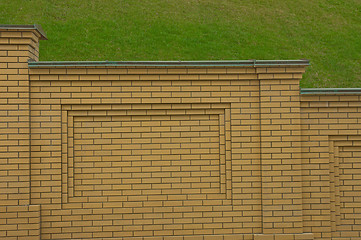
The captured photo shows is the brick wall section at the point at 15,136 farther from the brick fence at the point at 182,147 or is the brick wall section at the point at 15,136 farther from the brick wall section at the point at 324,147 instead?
the brick wall section at the point at 324,147

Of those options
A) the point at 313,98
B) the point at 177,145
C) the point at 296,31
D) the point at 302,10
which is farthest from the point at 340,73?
the point at 177,145

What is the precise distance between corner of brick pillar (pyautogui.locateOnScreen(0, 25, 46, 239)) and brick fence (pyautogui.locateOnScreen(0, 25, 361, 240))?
3cm

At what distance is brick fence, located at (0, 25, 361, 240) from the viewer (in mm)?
4371

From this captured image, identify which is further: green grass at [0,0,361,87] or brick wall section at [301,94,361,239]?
green grass at [0,0,361,87]

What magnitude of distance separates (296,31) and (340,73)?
370cm

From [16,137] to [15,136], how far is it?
17mm

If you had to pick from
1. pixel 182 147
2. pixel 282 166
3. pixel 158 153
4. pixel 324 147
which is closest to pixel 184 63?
pixel 182 147

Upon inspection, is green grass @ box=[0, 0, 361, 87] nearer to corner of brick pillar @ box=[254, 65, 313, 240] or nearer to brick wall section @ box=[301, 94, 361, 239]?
brick wall section @ box=[301, 94, 361, 239]

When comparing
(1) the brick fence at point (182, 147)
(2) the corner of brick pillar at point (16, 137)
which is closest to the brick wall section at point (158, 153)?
(1) the brick fence at point (182, 147)

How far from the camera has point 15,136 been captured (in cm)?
429

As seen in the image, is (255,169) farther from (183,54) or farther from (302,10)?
(302,10)

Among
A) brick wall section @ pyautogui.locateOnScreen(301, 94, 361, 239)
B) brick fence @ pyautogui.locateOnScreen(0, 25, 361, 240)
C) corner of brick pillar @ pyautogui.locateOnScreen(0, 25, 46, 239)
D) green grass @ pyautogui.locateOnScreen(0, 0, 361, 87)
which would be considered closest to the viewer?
corner of brick pillar @ pyautogui.locateOnScreen(0, 25, 46, 239)

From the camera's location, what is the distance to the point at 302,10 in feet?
63.0

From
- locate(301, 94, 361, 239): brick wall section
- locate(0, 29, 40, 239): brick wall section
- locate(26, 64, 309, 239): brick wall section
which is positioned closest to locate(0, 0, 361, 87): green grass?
locate(301, 94, 361, 239): brick wall section
